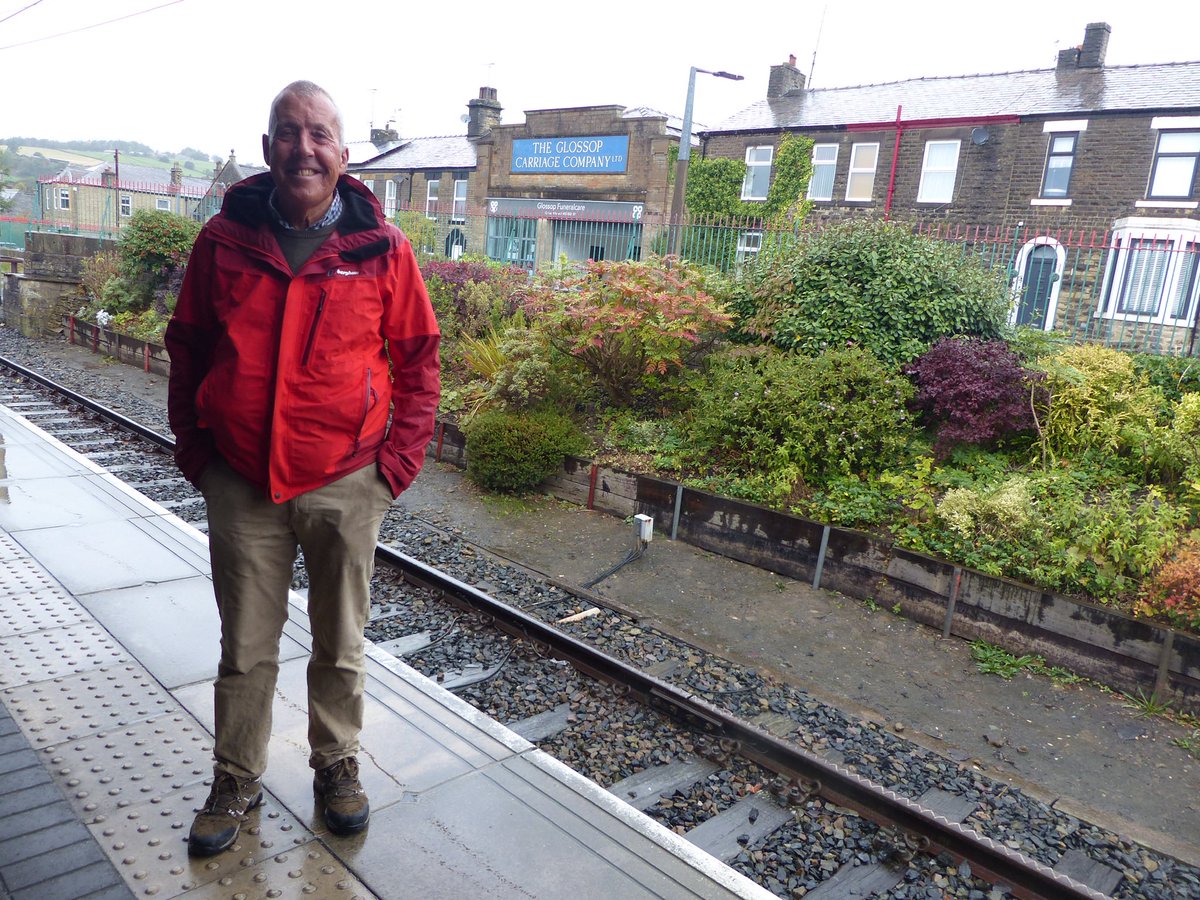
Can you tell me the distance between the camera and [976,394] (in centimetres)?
702

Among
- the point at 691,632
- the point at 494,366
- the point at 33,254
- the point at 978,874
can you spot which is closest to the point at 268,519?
the point at 978,874

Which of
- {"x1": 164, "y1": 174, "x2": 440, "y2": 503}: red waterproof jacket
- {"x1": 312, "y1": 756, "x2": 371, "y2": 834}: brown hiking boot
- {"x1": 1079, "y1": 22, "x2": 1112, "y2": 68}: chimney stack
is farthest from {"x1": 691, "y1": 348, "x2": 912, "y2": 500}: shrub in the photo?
{"x1": 1079, "y1": 22, "x2": 1112, "y2": 68}: chimney stack

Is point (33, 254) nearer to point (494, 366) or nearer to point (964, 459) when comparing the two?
point (494, 366)

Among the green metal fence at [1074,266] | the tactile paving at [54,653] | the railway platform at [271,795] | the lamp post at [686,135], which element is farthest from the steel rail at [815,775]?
the lamp post at [686,135]

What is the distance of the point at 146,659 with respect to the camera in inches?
150

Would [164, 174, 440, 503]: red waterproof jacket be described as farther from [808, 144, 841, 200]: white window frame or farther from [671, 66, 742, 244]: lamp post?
[808, 144, 841, 200]: white window frame

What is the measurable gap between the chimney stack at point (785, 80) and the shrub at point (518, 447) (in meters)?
21.9

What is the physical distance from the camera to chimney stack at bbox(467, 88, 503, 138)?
33438 millimetres

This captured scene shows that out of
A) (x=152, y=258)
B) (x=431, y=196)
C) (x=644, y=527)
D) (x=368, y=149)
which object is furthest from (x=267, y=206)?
(x=368, y=149)

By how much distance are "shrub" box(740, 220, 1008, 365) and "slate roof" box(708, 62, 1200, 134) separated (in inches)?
561

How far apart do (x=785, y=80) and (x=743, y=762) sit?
1052 inches

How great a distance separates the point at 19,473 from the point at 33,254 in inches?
695

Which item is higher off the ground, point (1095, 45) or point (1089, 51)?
point (1095, 45)

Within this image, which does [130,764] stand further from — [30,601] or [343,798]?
[30,601]
